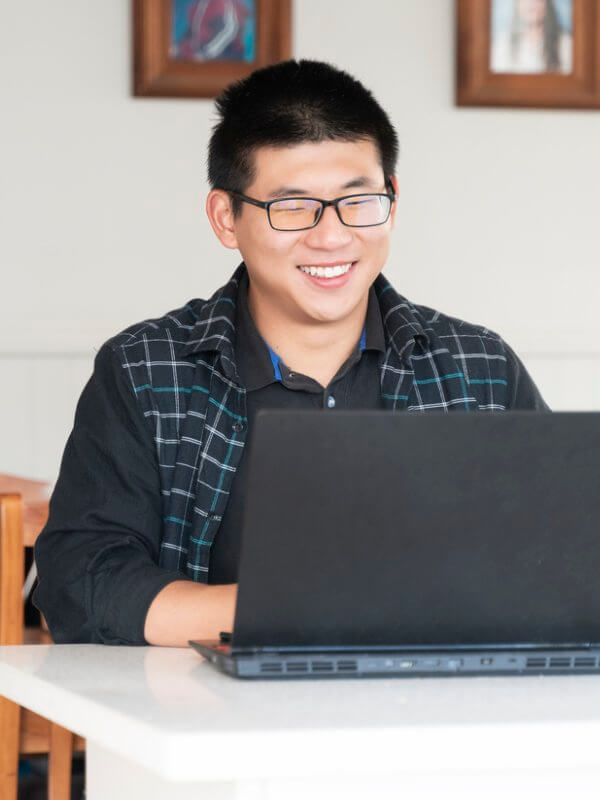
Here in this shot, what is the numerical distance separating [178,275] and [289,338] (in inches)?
49.4

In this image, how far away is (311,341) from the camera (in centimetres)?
179

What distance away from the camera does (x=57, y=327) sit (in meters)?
2.96

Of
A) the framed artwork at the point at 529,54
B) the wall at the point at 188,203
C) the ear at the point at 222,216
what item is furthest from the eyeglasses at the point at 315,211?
the framed artwork at the point at 529,54

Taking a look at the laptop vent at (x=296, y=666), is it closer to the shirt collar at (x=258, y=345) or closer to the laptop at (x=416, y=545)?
the laptop at (x=416, y=545)

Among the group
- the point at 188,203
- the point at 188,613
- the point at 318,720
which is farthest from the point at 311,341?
the point at 188,203

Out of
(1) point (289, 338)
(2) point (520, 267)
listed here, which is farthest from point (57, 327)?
(1) point (289, 338)

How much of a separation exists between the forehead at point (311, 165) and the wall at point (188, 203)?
130cm

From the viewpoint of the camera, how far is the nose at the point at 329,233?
1672 millimetres

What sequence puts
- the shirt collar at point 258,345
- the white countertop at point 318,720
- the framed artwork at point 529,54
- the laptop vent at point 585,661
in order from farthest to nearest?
the framed artwork at point 529,54
the shirt collar at point 258,345
the laptop vent at point 585,661
the white countertop at point 318,720

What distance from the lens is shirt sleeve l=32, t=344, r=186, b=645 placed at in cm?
142

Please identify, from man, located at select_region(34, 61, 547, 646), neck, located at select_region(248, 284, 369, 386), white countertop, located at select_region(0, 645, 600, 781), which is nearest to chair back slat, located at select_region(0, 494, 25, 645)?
man, located at select_region(34, 61, 547, 646)

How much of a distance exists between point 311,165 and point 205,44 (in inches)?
54.5

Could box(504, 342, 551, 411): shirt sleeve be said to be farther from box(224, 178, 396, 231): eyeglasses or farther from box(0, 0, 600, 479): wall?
box(0, 0, 600, 479): wall

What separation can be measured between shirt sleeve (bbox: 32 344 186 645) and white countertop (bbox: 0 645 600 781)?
281mm
